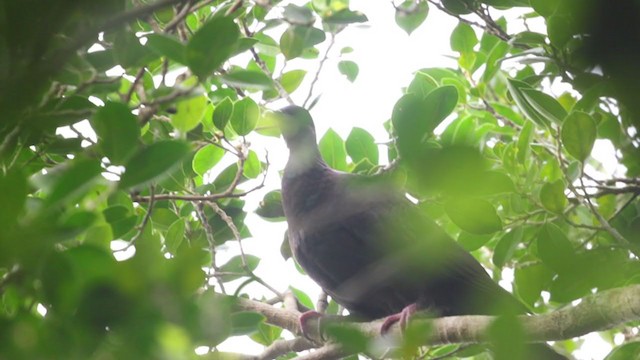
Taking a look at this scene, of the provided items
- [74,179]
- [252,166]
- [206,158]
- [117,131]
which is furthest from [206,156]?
[74,179]

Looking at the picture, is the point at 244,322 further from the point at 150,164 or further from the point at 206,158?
the point at 206,158

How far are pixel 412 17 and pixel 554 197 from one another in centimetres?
88

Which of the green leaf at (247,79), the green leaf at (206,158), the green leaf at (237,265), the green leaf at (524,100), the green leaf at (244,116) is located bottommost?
the green leaf at (237,265)

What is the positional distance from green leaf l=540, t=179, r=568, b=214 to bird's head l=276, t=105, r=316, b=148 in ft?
3.30

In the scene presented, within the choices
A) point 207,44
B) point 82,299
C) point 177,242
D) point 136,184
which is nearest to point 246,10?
point 177,242

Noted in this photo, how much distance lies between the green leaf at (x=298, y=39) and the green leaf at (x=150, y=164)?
148cm

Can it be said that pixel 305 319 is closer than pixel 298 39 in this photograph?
No

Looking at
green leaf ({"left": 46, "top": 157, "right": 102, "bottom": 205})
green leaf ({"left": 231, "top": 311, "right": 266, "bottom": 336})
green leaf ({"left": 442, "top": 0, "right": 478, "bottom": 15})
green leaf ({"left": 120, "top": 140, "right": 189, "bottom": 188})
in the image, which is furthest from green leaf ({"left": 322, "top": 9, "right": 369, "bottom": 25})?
green leaf ({"left": 46, "top": 157, "right": 102, "bottom": 205})

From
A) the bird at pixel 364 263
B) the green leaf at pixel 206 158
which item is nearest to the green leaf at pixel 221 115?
the green leaf at pixel 206 158

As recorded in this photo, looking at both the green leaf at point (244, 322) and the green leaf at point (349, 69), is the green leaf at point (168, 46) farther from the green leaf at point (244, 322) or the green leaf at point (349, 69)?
the green leaf at point (349, 69)

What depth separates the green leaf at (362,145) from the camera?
3070 mm

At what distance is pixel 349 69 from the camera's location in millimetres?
3312

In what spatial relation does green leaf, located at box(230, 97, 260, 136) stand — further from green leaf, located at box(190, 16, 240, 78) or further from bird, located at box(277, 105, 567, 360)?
green leaf, located at box(190, 16, 240, 78)

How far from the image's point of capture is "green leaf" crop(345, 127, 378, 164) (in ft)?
10.1
